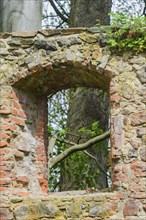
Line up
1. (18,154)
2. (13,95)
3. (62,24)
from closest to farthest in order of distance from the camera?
(18,154) < (13,95) < (62,24)

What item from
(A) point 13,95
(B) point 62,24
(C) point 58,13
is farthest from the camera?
(B) point 62,24

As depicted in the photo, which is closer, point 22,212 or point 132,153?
point 132,153

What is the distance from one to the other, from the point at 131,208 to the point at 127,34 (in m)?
1.99

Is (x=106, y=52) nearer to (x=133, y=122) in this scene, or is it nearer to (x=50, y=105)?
(x=133, y=122)

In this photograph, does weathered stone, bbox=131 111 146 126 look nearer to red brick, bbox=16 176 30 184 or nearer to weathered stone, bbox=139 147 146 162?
weathered stone, bbox=139 147 146 162

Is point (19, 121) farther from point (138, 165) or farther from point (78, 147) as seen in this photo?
point (78, 147)

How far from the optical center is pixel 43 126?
6.64 metres

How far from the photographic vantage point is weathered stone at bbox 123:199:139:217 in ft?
18.0

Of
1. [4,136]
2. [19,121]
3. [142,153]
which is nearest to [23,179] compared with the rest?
[4,136]

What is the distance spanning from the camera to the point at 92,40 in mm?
6043

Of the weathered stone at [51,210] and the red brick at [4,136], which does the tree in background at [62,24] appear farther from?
the weathered stone at [51,210]

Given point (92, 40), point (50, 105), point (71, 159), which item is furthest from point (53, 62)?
point (50, 105)

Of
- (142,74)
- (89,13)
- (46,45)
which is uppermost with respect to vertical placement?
(89,13)

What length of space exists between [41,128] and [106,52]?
54.0 inches
